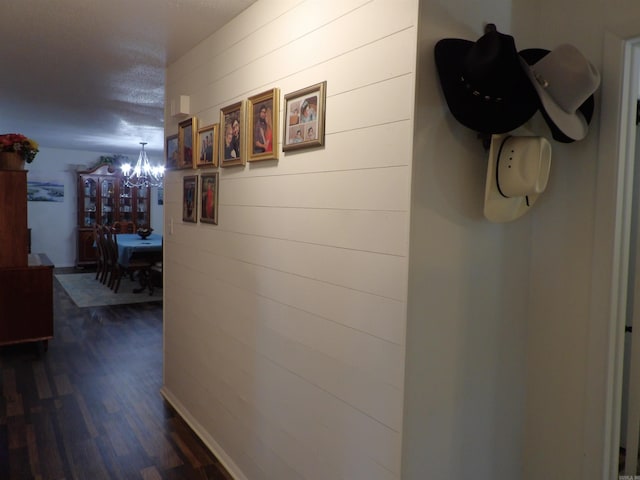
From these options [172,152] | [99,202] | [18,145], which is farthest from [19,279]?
[99,202]

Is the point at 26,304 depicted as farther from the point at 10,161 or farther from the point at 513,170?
the point at 513,170

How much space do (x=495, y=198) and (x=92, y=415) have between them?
2705 mm

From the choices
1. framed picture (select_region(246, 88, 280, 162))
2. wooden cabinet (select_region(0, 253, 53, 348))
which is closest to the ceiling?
framed picture (select_region(246, 88, 280, 162))

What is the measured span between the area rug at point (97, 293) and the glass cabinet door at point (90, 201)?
1.33 meters

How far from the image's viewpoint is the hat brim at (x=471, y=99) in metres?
1.33

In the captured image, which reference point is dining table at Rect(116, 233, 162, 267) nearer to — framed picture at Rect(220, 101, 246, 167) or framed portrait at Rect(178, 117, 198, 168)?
framed portrait at Rect(178, 117, 198, 168)

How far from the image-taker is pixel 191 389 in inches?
110

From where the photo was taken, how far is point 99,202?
8.56 metres

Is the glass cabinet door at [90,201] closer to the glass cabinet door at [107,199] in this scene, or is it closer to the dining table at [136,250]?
the glass cabinet door at [107,199]

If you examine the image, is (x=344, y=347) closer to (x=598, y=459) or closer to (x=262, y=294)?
(x=262, y=294)

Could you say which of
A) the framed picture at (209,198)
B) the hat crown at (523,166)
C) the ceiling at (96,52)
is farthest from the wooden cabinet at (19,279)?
the hat crown at (523,166)

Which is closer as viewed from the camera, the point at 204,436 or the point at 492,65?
the point at 492,65

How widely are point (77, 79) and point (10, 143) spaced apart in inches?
35.4

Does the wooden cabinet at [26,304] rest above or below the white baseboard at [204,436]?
above
